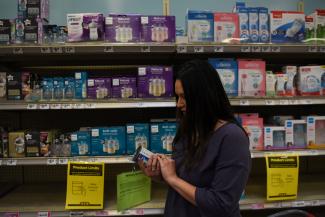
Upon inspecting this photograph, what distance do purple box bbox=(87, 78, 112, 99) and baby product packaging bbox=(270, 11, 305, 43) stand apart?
4.25ft

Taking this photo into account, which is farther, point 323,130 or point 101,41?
point 323,130

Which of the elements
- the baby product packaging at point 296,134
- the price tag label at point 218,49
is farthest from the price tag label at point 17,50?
the baby product packaging at point 296,134

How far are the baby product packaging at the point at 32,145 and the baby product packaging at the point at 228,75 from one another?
1.40 m

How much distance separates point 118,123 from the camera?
2904mm

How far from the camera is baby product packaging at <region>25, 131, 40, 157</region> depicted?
7.67ft

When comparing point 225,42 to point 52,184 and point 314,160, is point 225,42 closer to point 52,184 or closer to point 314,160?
point 314,160

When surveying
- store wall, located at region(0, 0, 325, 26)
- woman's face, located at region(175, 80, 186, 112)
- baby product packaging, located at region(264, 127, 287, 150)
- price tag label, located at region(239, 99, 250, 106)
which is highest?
store wall, located at region(0, 0, 325, 26)

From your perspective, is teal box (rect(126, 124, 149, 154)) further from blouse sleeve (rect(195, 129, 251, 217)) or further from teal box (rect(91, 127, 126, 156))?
blouse sleeve (rect(195, 129, 251, 217))

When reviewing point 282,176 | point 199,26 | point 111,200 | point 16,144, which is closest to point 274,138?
point 282,176

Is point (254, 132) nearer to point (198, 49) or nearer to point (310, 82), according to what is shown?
point (310, 82)

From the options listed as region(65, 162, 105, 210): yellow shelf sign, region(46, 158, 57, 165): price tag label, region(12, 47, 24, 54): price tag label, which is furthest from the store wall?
region(65, 162, 105, 210): yellow shelf sign

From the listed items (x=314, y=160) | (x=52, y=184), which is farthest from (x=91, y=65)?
(x=314, y=160)

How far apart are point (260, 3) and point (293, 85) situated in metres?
1.10

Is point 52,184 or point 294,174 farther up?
point 294,174
